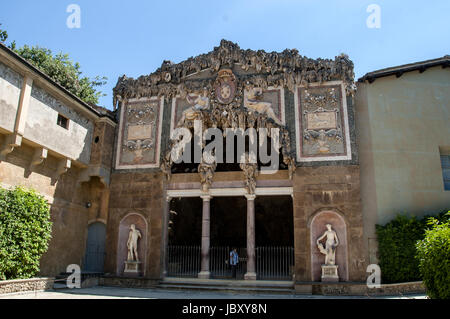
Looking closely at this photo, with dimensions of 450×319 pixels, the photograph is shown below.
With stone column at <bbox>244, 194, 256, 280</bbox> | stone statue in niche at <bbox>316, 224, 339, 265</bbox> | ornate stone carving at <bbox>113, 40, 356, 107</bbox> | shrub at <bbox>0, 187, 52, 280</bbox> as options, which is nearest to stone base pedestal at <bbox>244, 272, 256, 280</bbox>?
stone column at <bbox>244, 194, 256, 280</bbox>

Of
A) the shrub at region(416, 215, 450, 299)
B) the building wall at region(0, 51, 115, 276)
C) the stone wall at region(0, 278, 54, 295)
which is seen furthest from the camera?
the building wall at region(0, 51, 115, 276)

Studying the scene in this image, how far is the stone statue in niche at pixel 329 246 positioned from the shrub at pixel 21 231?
34.5ft

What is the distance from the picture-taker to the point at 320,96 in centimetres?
1650

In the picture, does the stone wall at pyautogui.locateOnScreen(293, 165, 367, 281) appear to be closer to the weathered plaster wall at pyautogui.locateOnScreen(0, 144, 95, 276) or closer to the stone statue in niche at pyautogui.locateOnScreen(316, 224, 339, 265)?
the stone statue in niche at pyautogui.locateOnScreen(316, 224, 339, 265)

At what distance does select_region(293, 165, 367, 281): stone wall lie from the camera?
1462cm

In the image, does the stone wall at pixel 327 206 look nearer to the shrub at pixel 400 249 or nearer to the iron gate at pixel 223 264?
the shrub at pixel 400 249

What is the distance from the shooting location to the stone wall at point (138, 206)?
16578 mm

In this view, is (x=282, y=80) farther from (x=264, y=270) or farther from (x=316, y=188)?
(x=264, y=270)

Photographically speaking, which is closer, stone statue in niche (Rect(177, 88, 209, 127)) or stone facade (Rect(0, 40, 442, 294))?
stone facade (Rect(0, 40, 442, 294))

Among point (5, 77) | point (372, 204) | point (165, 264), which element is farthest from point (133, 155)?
point (372, 204)

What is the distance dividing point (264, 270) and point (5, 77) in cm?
1361

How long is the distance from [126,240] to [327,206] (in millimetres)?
9143

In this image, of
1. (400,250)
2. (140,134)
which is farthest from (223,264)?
(400,250)

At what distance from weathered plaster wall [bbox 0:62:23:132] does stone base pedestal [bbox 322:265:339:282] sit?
12.5 meters
